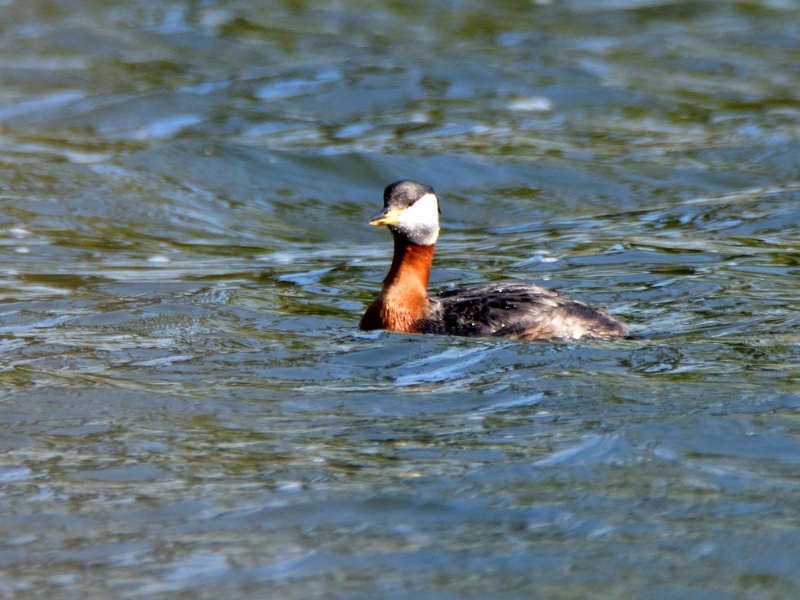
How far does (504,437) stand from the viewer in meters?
6.50

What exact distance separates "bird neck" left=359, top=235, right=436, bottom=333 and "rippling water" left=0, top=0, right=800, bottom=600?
231 mm

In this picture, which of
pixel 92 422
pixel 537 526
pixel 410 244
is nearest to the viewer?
pixel 537 526

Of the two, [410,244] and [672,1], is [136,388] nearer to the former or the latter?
[410,244]

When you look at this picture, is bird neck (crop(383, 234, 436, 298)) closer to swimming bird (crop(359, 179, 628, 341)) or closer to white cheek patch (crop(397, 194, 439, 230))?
swimming bird (crop(359, 179, 628, 341))

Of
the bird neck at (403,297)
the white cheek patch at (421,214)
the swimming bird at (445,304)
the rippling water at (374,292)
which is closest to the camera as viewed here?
the rippling water at (374,292)

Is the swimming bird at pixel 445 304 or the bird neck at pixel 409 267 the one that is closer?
the swimming bird at pixel 445 304

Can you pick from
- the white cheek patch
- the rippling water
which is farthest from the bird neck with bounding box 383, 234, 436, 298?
the rippling water

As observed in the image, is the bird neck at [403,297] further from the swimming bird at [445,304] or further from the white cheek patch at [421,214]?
the white cheek patch at [421,214]

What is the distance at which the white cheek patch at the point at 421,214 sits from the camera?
9.20m

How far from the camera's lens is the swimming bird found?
864 centimetres

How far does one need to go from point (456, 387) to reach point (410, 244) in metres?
2.10

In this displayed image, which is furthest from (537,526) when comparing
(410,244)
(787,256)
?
(787,256)

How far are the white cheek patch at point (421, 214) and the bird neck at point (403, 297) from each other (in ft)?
0.51

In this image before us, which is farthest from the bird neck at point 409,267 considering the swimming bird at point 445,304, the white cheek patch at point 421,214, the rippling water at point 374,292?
the rippling water at point 374,292
